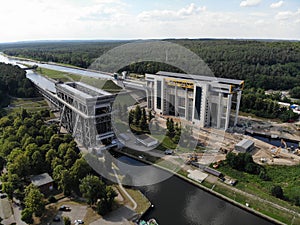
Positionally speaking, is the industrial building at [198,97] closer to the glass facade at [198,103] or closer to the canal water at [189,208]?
the glass facade at [198,103]

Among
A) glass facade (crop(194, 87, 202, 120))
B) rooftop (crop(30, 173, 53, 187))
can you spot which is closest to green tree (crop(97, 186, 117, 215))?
rooftop (crop(30, 173, 53, 187))

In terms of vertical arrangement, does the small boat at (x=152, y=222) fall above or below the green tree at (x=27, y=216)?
below

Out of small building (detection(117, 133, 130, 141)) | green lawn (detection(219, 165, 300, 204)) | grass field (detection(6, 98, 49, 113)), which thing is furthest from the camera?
grass field (detection(6, 98, 49, 113))

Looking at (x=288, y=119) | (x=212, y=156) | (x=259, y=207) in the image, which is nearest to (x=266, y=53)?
(x=288, y=119)

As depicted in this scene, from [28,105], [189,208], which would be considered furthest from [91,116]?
[28,105]

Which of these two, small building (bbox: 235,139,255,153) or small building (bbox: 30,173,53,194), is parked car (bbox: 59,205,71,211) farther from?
small building (bbox: 235,139,255,153)

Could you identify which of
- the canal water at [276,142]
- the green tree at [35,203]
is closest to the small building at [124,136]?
the green tree at [35,203]
